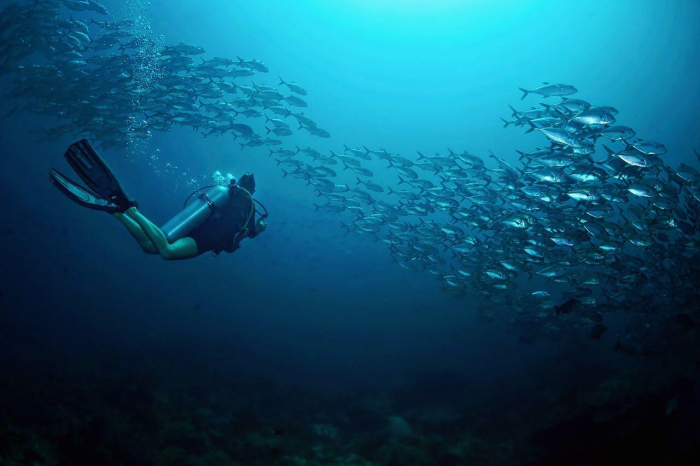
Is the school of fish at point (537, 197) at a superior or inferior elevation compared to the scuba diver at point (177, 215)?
superior

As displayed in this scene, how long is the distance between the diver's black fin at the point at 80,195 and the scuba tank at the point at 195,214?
2.51 feet

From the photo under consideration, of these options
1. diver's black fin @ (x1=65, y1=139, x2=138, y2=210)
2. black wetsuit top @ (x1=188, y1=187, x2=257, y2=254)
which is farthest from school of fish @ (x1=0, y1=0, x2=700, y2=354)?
diver's black fin @ (x1=65, y1=139, x2=138, y2=210)

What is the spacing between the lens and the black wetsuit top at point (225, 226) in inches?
207

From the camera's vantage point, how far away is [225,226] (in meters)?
5.48

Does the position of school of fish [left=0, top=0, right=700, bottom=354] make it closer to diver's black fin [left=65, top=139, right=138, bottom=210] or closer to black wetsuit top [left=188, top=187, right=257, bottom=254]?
black wetsuit top [left=188, top=187, right=257, bottom=254]

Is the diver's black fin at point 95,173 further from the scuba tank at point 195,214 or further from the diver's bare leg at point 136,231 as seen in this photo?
the scuba tank at point 195,214

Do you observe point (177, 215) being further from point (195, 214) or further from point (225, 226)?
point (225, 226)

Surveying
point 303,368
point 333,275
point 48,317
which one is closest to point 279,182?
point 333,275

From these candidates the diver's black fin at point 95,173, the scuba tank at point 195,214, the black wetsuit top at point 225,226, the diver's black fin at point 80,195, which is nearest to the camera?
the diver's black fin at point 80,195

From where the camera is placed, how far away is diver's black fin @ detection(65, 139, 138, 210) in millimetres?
4453

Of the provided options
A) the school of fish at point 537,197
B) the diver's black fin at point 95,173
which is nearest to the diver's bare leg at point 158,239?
the diver's black fin at point 95,173

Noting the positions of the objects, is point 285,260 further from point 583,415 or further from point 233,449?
point 583,415

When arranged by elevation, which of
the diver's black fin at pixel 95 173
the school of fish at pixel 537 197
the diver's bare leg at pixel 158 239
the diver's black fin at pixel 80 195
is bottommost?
the diver's bare leg at pixel 158 239

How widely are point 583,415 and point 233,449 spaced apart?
7.51 m
